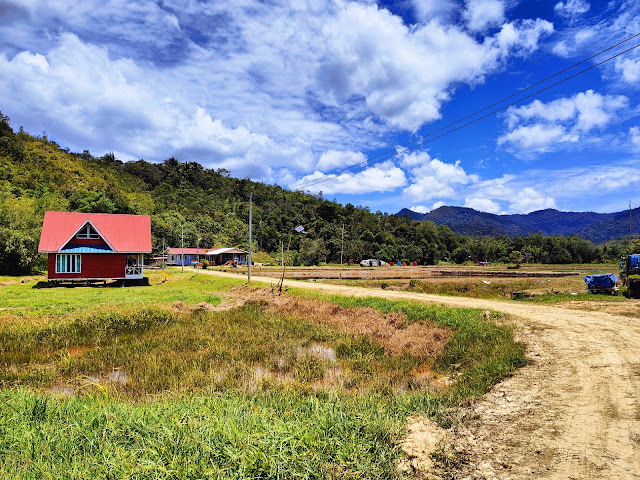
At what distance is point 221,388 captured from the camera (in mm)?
7473

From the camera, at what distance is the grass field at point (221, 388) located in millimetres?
4059

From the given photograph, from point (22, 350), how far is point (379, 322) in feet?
→ 42.1

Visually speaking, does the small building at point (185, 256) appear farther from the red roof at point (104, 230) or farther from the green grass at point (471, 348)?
the green grass at point (471, 348)

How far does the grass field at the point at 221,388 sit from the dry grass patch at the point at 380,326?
0.65ft

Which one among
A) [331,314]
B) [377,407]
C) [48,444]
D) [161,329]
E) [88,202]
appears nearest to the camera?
[48,444]

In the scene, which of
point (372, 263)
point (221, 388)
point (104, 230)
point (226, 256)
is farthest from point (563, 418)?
point (372, 263)

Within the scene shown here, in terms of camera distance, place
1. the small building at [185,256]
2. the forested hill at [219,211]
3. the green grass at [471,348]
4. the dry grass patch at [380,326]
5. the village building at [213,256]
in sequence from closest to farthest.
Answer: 1. the green grass at [471,348]
2. the dry grass patch at [380,326]
3. the forested hill at [219,211]
4. the village building at [213,256]
5. the small building at [185,256]

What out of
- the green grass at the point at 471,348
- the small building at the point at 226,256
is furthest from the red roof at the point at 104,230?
the small building at the point at 226,256

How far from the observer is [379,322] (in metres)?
14.5

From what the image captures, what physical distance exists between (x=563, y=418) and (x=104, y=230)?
36404mm

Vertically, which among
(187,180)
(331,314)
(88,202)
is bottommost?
Answer: (331,314)

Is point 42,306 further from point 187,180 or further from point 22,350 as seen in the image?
point 187,180

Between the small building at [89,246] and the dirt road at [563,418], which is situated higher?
the small building at [89,246]

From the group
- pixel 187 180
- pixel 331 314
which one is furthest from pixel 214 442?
pixel 187 180
